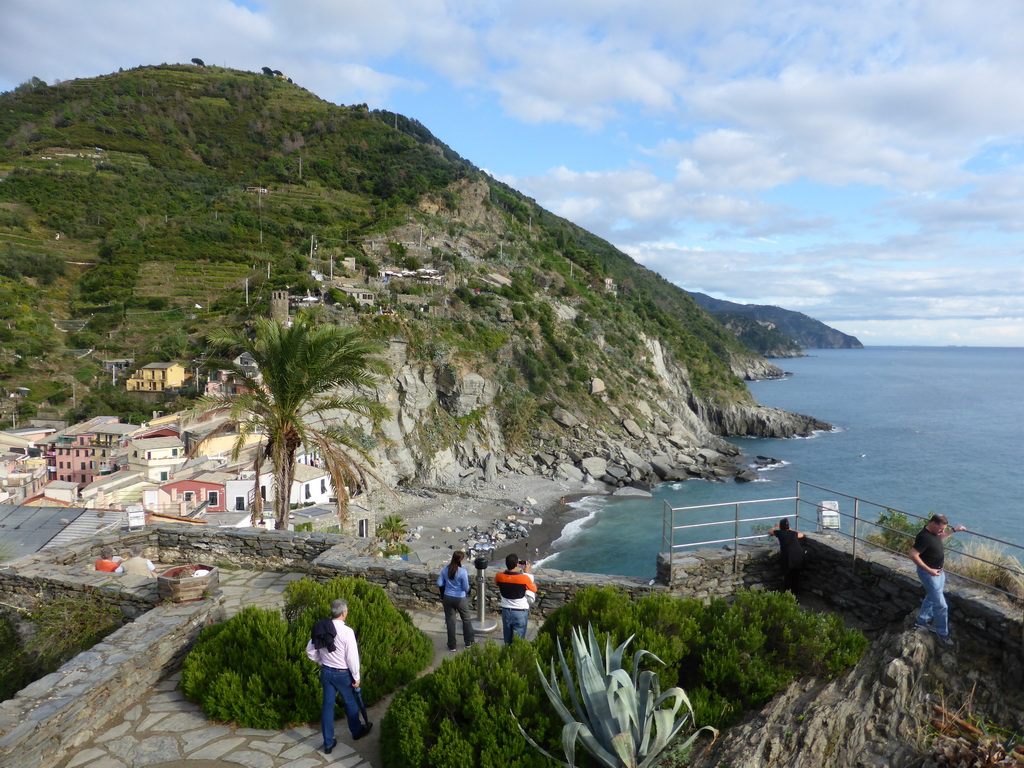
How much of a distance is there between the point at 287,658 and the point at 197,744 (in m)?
0.96

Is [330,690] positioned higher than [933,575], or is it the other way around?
[933,575]

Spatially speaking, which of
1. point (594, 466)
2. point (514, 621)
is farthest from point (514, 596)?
point (594, 466)

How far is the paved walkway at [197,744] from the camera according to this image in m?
4.61

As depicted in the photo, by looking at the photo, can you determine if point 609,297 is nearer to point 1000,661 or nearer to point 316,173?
point 316,173

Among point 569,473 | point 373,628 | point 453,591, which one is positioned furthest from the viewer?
point 569,473

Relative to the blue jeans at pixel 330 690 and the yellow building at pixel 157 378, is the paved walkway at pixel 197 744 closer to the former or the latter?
the blue jeans at pixel 330 690

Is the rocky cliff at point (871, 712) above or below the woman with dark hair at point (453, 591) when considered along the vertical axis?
below

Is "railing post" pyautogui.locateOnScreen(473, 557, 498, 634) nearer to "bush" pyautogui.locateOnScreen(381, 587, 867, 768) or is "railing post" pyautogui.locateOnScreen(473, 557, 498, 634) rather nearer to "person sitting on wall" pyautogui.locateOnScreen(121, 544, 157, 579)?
"bush" pyautogui.locateOnScreen(381, 587, 867, 768)

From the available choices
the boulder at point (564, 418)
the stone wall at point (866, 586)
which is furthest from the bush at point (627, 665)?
the boulder at point (564, 418)

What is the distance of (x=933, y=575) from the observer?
226 inches

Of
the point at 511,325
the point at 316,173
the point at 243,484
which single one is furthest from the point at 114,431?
the point at 316,173

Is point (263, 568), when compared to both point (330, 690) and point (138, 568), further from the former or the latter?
point (330, 690)

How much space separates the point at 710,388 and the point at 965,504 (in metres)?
32.1

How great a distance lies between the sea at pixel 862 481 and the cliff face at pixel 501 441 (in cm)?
381
